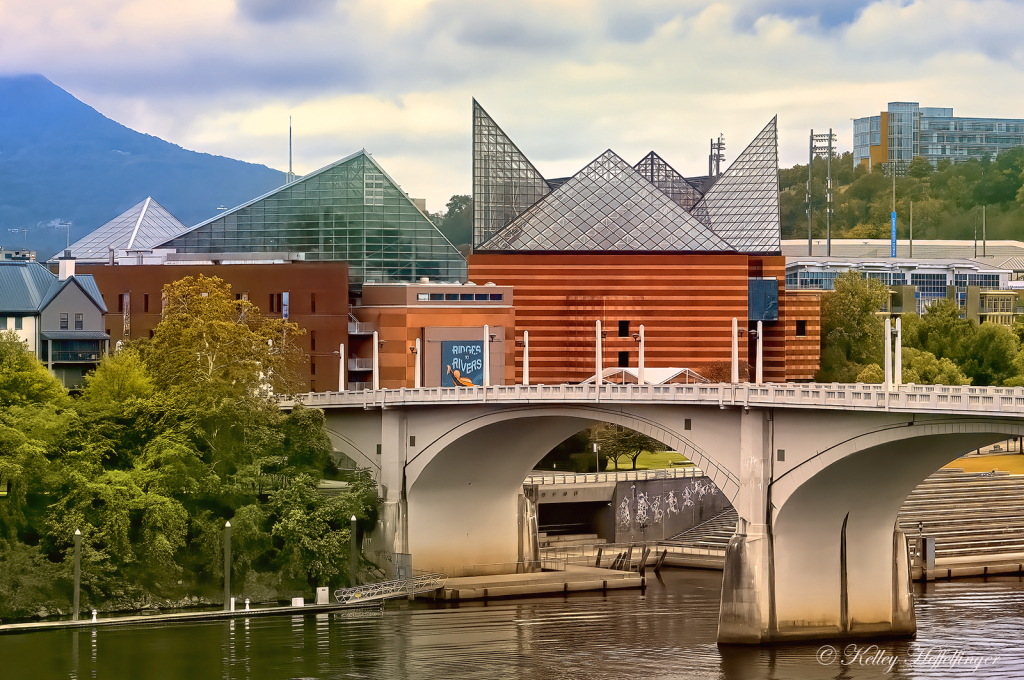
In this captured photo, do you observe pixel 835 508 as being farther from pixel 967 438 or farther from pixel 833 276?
pixel 833 276

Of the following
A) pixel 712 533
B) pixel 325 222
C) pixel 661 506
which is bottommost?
pixel 712 533

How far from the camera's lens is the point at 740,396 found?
2501 inches

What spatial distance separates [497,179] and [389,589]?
6308 centimetres

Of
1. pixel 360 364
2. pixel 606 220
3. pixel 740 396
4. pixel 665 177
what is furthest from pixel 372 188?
pixel 740 396

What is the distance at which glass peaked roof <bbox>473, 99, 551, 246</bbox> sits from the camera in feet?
425

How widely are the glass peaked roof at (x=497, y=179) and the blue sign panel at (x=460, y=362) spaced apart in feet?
67.1

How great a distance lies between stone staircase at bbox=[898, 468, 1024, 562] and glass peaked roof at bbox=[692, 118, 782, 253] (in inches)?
1652

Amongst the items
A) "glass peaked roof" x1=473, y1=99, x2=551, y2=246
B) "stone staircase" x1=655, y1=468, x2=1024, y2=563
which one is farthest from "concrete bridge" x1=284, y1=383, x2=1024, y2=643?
"glass peaked roof" x1=473, y1=99, x2=551, y2=246

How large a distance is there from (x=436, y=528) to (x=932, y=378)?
5282cm

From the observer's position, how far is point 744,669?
5684 centimetres

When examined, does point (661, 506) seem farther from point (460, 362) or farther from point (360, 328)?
point (360, 328)

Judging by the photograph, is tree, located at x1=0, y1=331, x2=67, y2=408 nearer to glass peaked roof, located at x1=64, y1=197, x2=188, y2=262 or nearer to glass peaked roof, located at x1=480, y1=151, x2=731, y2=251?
glass peaked roof, located at x1=480, y1=151, x2=731, y2=251

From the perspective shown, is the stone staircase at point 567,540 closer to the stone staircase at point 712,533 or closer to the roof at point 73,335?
the stone staircase at point 712,533

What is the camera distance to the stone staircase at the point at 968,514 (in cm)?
8456
